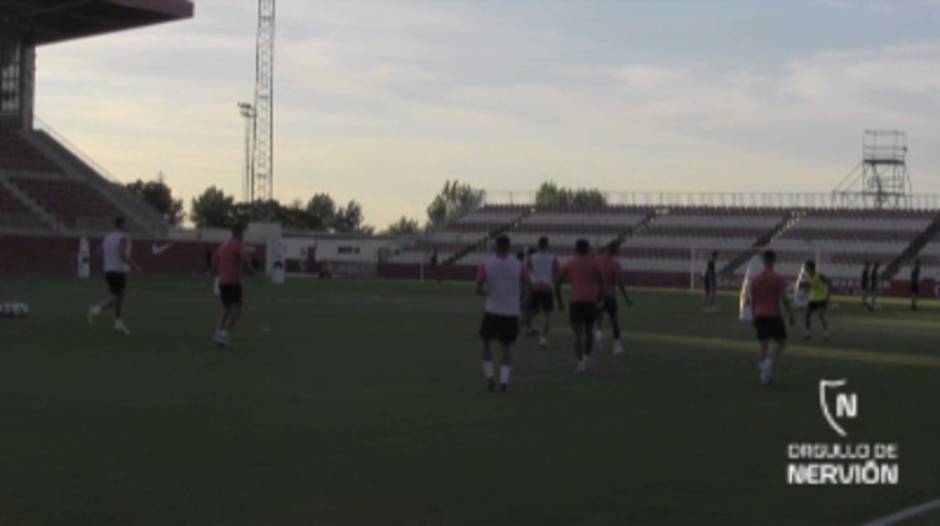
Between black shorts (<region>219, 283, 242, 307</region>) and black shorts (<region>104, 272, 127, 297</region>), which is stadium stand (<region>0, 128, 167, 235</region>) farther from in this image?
black shorts (<region>219, 283, 242, 307</region>)

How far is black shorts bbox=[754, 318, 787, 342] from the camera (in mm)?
19766

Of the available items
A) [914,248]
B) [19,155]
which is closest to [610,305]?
[19,155]

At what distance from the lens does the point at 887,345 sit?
30.1 meters

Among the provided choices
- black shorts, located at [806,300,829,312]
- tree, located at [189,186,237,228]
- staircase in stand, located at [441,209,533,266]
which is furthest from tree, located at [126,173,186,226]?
black shorts, located at [806,300,829,312]

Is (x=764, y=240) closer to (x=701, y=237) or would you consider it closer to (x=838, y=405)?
(x=701, y=237)

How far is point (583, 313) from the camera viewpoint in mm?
21344

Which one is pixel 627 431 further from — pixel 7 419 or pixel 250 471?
pixel 7 419

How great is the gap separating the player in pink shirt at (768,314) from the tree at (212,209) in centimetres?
15294

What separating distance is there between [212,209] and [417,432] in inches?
6892

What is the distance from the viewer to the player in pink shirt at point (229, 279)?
77.9ft

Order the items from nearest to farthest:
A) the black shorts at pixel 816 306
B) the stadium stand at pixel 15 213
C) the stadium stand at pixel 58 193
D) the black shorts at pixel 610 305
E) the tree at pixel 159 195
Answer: the black shorts at pixel 610 305 → the black shorts at pixel 816 306 → the stadium stand at pixel 15 213 → the stadium stand at pixel 58 193 → the tree at pixel 159 195

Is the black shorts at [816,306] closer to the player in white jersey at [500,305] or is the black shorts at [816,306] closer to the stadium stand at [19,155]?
the player in white jersey at [500,305]

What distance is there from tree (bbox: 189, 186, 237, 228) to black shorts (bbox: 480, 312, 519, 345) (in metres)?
154

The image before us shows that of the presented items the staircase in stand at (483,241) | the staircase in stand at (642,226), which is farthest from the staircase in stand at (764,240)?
the staircase in stand at (483,241)
